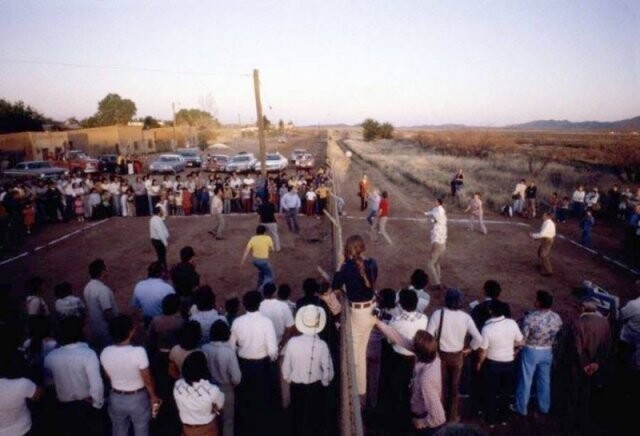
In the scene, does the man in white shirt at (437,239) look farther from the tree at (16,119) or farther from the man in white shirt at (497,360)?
the tree at (16,119)

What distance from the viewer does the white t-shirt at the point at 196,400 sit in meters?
3.92

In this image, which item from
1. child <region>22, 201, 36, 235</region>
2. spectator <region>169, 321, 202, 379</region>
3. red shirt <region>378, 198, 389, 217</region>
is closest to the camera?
spectator <region>169, 321, 202, 379</region>

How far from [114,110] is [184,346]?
93.7 meters

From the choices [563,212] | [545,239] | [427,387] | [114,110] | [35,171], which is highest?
[114,110]

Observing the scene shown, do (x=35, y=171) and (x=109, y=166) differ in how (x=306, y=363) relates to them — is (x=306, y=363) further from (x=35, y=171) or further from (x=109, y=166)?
(x=109, y=166)

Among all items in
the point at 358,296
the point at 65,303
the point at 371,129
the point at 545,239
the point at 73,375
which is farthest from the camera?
the point at 371,129

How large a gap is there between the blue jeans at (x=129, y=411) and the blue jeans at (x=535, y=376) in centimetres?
429

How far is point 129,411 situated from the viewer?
4.26 m

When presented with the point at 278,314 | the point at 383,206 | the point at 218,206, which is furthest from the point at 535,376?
the point at 218,206

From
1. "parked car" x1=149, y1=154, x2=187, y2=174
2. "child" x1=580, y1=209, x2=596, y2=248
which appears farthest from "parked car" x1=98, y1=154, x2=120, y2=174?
"child" x1=580, y1=209, x2=596, y2=248

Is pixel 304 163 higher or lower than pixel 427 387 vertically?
higher

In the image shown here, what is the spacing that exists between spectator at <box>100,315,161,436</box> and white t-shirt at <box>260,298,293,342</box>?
164cm

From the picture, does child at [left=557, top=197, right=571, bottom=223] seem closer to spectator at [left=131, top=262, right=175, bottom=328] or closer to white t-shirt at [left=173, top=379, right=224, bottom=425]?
spectator at [left=131, top=262, right=175, bottom=328]

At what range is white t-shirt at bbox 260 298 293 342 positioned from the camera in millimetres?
5520
